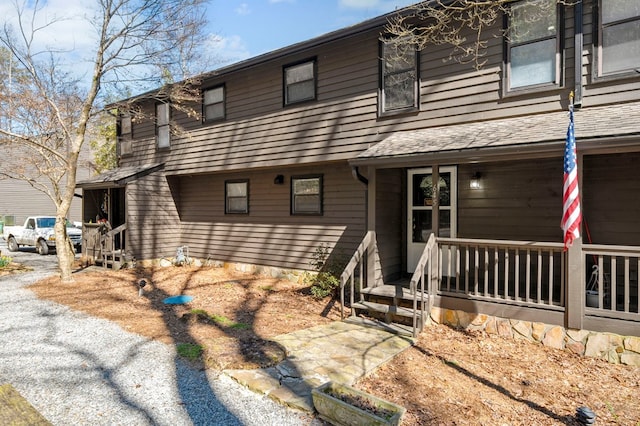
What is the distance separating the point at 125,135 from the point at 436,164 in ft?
38.5

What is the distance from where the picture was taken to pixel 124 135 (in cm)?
1362

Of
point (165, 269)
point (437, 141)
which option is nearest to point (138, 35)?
point (165, 269)

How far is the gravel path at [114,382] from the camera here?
3.48m

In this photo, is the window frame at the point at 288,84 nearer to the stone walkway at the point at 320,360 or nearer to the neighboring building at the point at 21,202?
the stone walkway at the point at 320,360

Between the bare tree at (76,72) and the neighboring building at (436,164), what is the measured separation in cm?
128

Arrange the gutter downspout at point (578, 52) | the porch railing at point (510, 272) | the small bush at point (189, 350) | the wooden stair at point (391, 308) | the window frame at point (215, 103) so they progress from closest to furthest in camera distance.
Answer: the small bush at point (189, 350) < the porch railing at point (510, 272) < the gutter downspout at point (578, 52) < the wooden stair at point (391, 308) < the window frame at point (215, 103)

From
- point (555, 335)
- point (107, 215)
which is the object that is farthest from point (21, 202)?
point (555, 335)

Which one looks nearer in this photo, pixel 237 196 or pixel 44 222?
pixel 237 196

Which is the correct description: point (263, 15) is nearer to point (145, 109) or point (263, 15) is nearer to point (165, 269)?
point (145, 109)

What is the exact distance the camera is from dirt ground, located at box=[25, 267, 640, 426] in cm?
378

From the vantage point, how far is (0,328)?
5992 mm

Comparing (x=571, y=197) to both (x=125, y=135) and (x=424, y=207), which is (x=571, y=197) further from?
(x=125, y=135)

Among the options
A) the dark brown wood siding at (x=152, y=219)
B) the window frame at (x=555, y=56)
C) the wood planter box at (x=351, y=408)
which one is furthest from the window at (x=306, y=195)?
the wood planter box at (x=351, y=408)

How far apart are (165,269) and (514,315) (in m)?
9.48
